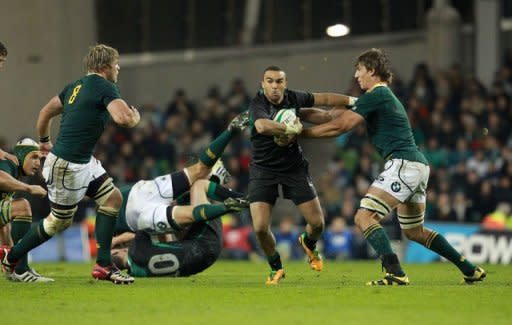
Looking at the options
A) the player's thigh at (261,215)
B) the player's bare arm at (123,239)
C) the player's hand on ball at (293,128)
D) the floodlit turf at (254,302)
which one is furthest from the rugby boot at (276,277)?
the player's bare arm at (123,239)

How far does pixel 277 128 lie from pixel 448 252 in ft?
6.77

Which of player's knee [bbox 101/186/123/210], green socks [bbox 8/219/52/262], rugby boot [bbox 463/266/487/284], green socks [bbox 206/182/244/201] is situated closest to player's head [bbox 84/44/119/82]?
player's knee [bbox 101/186/123/210]

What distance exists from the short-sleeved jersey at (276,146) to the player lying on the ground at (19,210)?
2.33m

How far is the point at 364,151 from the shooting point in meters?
22.3

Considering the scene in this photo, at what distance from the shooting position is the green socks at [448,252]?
11164 millimetres

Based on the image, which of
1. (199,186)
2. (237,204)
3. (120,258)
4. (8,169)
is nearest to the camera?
(237,204)

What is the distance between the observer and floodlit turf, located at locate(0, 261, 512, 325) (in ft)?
27.2

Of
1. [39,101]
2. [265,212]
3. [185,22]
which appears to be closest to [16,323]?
[265,212]

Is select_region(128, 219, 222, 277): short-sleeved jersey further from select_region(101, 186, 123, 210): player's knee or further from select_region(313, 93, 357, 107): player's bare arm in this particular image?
select_region(313, 93, 357, 107): player's bare arm

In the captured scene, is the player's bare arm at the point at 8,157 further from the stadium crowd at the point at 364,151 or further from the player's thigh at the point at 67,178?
the stadium crowd at the point at 364,151

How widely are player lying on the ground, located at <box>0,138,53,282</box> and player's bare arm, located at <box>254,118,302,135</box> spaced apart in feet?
8.42

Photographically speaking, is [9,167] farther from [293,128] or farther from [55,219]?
[293,128]

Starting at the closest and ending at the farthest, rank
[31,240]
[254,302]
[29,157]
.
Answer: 1. [254,302]
2. [31,240]
3. [29,157]

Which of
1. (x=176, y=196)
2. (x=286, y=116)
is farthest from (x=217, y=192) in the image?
(x=286, y=116)
